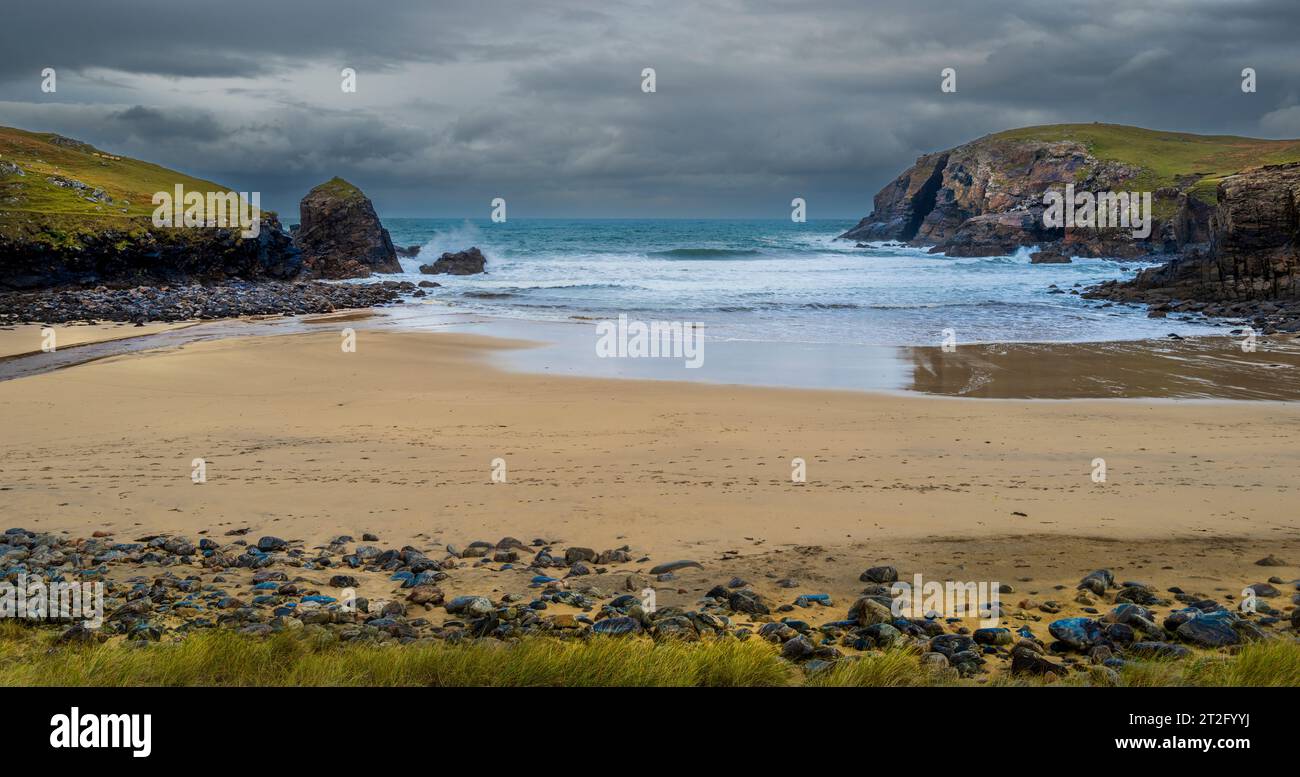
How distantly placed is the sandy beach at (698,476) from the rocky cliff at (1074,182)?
48210 millimetres

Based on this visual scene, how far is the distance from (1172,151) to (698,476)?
266ft

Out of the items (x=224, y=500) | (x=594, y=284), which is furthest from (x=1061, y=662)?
(x=594, y=284)

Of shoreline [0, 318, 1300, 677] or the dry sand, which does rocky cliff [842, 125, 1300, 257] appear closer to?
shoreline [0, 318, 1300, 677]

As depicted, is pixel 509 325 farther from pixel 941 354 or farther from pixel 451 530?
pixel 451 530

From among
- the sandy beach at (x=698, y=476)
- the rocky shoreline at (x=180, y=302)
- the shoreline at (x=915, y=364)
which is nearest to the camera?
the sandy beach at (x=698, y=476)

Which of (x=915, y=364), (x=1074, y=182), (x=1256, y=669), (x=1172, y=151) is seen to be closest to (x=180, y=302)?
(x=915, y=364)

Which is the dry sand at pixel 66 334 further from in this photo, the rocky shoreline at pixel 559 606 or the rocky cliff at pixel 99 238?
the rocky shoreline at pixel 559 606

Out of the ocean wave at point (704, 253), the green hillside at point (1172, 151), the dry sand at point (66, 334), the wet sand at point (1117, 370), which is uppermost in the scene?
the green hillside at point (1172, 151)

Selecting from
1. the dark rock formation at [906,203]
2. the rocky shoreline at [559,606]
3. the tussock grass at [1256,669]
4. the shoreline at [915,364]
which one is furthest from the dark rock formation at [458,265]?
the dark rock formation at [906,203]

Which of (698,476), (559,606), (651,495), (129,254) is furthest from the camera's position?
(129,254)

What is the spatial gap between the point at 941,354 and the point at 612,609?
16.6m

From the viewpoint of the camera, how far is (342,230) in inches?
1857

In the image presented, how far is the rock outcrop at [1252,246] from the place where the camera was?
100 ft

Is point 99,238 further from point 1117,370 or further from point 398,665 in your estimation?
point 398,665
